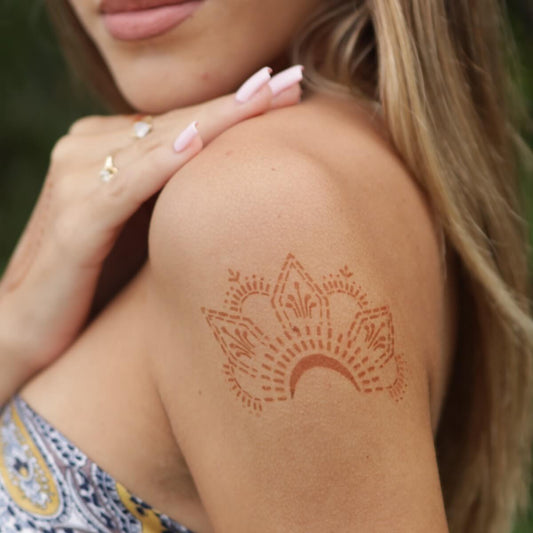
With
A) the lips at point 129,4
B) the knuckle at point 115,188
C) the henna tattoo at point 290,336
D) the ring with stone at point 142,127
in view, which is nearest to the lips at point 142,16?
the lips at point 129,4

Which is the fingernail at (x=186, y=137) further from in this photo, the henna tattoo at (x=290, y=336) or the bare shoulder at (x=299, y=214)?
the henna tattoo at (x=290, y=336)

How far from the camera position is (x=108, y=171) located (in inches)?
53.1

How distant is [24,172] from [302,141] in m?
2.76

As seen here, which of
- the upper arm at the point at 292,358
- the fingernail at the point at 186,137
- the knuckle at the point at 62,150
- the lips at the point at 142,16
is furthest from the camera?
the knuckle at the point at 62,150

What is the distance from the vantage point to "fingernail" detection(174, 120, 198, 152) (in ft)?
3.84

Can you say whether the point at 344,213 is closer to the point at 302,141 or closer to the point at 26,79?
the point at 302,141

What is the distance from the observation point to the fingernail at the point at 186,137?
1.17 m

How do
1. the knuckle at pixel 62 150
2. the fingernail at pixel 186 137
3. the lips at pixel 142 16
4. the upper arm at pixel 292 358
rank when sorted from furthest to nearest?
the knuckle at pixel 62 150 < the lips at pixel 142 16 < the fingernail at pixel 186 137 < the upper arm at pixel 292 358

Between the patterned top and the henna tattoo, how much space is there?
39cm

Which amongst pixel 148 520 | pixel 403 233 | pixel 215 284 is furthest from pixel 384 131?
pixel 148 520

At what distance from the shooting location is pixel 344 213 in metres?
0.99

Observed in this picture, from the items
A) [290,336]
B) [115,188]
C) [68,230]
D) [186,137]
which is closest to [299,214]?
[290,336]

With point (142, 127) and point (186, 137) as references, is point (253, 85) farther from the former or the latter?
point (142, 127)

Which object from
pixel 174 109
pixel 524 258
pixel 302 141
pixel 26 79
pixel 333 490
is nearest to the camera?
pixel 333 490
